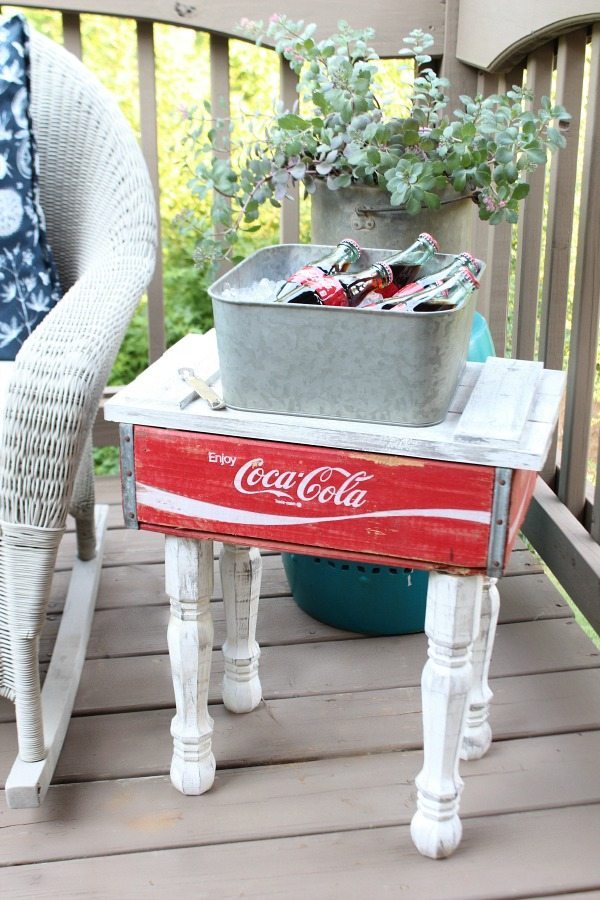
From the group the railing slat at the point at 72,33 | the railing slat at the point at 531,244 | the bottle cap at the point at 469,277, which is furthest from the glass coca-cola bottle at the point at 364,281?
the railing slat at the point at 72,33

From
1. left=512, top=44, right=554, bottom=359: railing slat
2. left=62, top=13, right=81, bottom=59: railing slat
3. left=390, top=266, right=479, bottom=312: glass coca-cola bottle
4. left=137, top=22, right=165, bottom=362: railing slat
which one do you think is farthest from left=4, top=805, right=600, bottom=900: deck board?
left=62, top=13, right=81, bottom=59: railing slat

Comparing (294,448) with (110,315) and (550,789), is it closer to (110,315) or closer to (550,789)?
(110,315)

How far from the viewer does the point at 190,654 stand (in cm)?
147

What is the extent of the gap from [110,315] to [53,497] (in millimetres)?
308

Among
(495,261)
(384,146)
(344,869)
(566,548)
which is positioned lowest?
(344,869)

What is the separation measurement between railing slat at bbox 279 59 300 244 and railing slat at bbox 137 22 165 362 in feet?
0.98

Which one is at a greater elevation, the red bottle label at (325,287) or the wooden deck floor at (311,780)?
the red bottle label at (325,287)

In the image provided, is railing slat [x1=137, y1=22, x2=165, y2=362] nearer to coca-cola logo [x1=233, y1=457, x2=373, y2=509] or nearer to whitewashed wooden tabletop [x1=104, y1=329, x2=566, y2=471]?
whitewashed wooden tabletop [x1=104, y1=329, x2=566, y2=471]

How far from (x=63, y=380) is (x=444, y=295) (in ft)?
1.75

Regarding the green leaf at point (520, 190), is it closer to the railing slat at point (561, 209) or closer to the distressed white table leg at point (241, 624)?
the railing slat at point (561, 209)

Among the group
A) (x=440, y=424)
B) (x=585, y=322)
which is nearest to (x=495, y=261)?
(x=585, y=322)

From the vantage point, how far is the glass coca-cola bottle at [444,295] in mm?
1287

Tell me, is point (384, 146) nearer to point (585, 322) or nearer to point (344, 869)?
point (585, 322)

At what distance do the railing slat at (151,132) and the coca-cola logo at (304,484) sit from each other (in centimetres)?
108
